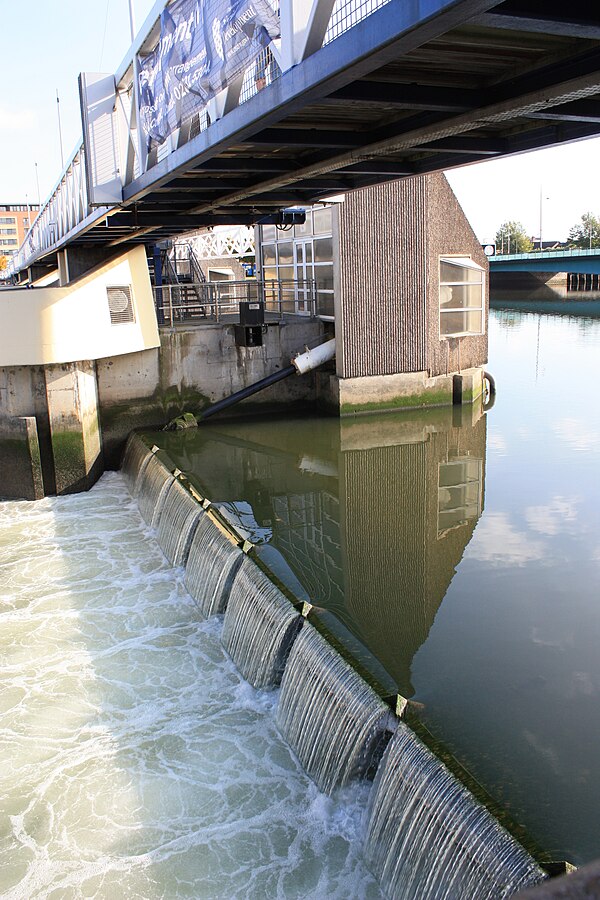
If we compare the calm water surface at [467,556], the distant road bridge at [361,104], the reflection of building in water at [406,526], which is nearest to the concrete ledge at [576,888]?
the distant road bridge at [361,104]

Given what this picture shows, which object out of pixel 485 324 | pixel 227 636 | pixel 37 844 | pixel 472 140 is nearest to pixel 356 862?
Answer: pixel 37 844

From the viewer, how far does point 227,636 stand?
8828 mm

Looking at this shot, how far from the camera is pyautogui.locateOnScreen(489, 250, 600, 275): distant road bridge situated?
43844 millimetres

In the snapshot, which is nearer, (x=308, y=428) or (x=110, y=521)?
(x=110, y=521)

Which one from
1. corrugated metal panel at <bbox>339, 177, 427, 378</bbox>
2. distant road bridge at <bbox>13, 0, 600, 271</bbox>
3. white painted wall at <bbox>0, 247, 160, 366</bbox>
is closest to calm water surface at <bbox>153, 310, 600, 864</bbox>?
corrugated metal panel at <bbox>339, 177, 427, 378</bbox>

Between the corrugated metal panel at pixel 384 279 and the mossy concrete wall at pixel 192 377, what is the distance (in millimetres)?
1524

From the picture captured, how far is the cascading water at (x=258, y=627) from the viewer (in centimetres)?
771

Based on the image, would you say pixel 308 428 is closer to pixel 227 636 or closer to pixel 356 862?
pixel 227 636

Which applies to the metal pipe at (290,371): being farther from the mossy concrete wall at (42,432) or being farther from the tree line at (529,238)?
the tree line at (529,238)

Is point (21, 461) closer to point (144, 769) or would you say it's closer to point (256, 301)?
point (256, 301)

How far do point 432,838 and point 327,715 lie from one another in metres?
1.62

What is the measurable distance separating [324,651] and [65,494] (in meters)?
9.88

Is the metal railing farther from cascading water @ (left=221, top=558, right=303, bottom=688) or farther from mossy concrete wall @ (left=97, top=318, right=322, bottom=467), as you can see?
cascading water @ (left=221, top=558, right=303, bottom=688)

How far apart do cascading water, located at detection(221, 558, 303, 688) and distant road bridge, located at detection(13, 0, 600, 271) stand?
412 cm
